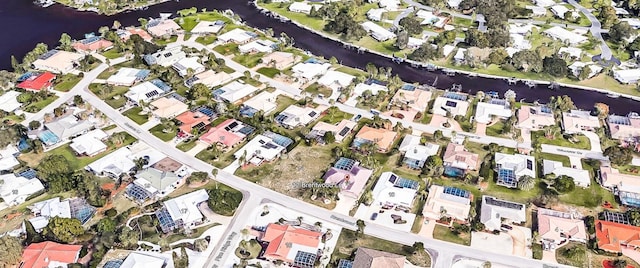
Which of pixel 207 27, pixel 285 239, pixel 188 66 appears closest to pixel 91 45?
pixel 188 66

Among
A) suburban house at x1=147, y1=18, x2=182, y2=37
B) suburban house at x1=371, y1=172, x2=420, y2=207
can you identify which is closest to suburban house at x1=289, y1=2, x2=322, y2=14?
suburban house at x1=147, y1=18, x2=182, y2=37

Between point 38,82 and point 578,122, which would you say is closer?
point 578,122

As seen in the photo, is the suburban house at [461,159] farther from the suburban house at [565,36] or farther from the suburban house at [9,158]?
the suburban house at [9,158]

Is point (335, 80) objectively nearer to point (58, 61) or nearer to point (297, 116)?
point (297, 116)

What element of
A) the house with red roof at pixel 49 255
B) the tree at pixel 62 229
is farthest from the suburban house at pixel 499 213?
the tree at pixel 62 229

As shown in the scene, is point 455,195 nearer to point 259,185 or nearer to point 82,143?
point 259,185
